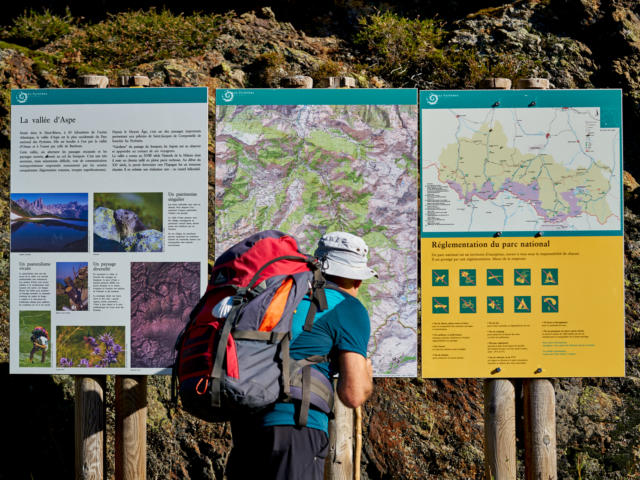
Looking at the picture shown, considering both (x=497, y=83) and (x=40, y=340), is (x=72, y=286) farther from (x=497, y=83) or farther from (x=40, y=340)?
(x=497, y=83)

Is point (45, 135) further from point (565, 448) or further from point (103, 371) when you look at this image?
point (565, 448)

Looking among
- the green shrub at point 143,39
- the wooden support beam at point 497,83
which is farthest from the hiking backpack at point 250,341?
the green shrub at point 143,39

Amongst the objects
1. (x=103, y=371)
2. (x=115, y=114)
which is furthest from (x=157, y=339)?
(x=115, y=114)

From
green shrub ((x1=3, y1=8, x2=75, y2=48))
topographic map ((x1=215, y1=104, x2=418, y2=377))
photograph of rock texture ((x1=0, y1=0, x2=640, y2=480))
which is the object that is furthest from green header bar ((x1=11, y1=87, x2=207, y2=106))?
green shrub ((x1=3, y1=8, x2=75, y2=48))

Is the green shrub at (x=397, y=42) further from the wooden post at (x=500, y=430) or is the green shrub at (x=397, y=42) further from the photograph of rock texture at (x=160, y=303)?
the photograph of rock texture at (x=160, y=303)

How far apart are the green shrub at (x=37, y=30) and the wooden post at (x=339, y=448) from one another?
6.29 meters

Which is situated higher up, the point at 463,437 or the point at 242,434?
the point at 242,434

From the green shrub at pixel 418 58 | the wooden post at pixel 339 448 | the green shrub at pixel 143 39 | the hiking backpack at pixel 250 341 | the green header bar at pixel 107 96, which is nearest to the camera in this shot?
the hiking backpack at pixel 250 341

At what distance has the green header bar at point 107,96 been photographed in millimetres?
4211

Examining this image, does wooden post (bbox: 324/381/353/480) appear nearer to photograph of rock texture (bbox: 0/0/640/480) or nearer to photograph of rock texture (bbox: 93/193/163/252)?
photograph of rock texture (bbox: 0/0/640/480)

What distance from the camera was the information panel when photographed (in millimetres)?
4156

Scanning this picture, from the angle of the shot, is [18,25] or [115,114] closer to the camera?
[115,114]

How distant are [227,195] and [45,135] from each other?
134 cm

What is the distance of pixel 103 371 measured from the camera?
13.9 feet
